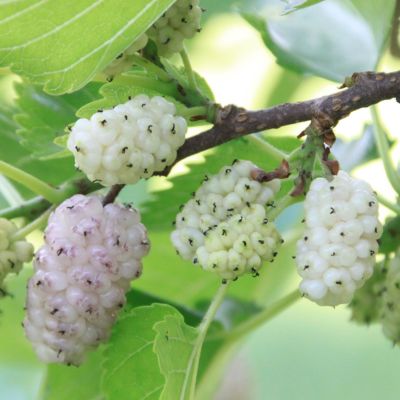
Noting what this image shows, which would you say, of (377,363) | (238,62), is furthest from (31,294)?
(377,363)

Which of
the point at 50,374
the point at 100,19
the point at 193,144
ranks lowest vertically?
the point at 50,374

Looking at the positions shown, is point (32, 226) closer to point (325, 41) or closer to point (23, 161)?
point (23, 161)

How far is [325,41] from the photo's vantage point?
5.41 ft

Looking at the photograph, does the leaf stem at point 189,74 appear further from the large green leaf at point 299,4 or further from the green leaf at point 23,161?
the green leaf at point 23,161

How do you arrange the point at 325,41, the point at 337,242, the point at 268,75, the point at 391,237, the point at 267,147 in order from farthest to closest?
1. the point at 268,75
2. the point at 325,41
3. the point at 391,237
4. the point at 267,147
5. the point at 337,242

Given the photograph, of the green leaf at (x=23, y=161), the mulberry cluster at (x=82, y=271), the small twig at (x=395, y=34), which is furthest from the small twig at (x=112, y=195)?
the small twig at (x=395, y=34)

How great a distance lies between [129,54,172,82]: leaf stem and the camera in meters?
1.13

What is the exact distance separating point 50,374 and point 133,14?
63 centimetres

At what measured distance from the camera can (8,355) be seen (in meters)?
1.85

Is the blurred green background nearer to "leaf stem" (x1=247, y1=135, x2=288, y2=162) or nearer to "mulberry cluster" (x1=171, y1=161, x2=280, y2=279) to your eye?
"leaf stem" (x1=247, y1=135, x2=288, y2=162)

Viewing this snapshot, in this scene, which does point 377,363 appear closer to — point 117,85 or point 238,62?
point 238,62

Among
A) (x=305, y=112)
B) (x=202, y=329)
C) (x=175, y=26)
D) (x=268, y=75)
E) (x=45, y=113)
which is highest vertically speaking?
(x=175, y=26)

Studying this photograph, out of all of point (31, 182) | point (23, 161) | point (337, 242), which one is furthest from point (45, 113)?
point (337, 242)

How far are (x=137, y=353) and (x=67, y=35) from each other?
41cm
